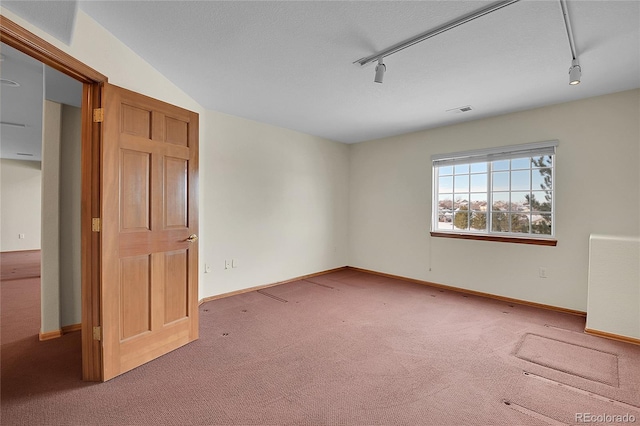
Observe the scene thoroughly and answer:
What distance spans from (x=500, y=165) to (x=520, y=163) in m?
0.25

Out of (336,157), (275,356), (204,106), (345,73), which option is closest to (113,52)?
(204,106)

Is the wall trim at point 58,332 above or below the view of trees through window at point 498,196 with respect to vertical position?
below

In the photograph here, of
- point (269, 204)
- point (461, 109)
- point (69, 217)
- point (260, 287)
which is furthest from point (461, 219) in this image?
point (69, 217)

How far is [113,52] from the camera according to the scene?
2.28m

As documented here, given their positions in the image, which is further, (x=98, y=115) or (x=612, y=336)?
(x=612, y=336)

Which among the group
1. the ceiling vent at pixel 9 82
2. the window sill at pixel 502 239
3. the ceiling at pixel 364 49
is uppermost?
the ceiling at pixel 364 49

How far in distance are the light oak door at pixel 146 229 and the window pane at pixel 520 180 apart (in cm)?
414

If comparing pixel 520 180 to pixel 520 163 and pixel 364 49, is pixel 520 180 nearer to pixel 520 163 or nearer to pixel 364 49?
pixel 520 163

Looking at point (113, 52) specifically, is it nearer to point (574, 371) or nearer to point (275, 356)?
point (275, 356)

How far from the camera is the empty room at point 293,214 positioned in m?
1.96

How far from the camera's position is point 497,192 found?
170 inches

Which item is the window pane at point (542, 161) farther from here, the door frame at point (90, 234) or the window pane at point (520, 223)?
the door frame at point (90, 234)

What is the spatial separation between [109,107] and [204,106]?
1839 millimetres


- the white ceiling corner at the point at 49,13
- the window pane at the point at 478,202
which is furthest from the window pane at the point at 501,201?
the white ceiling corner at the point at 49,13
